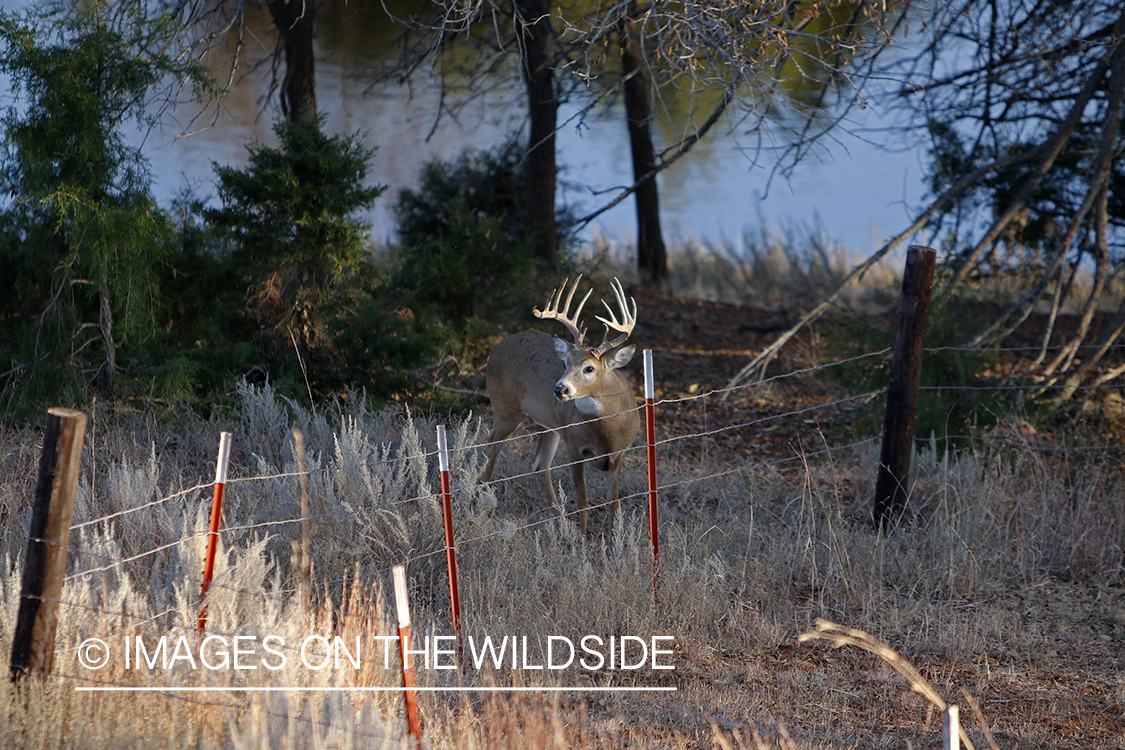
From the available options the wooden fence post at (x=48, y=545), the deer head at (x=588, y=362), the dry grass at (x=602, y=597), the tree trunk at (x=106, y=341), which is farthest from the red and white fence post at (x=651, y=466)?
the tree trunk at (x=106, y=341)

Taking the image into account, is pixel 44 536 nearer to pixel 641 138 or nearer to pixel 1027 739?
pixel 1027 739

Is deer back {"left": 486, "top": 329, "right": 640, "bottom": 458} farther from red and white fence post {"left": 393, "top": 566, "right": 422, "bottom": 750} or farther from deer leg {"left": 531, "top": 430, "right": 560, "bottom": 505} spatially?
red and white fence post {"left": 393, "top": 566, "right": 422, "bottom": 750}

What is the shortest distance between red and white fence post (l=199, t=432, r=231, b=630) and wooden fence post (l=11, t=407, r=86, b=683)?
0.53m

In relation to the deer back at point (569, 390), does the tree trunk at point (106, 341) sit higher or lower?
higher

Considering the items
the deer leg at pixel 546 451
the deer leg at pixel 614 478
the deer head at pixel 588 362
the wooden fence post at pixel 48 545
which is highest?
the deer head at pixel 588 362

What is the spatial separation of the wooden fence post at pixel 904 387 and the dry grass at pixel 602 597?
0.24m

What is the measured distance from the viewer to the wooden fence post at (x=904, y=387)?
19.2 ft

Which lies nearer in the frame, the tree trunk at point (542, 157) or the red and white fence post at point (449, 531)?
the red and white fence post at point (449, 531)

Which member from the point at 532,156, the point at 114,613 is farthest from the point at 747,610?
the point at 532,156

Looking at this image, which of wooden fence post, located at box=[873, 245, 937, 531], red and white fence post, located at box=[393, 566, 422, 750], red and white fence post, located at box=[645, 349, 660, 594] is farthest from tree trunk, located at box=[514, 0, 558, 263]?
red and white fence post, located at box=[393, 566, 422, 750]

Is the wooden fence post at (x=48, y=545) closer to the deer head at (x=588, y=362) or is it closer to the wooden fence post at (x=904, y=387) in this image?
the deer head at (x=588, y=362)

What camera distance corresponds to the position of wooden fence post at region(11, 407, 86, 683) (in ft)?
10.9

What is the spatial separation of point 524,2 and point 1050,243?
20.1 ft

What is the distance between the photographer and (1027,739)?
13.0 ft
